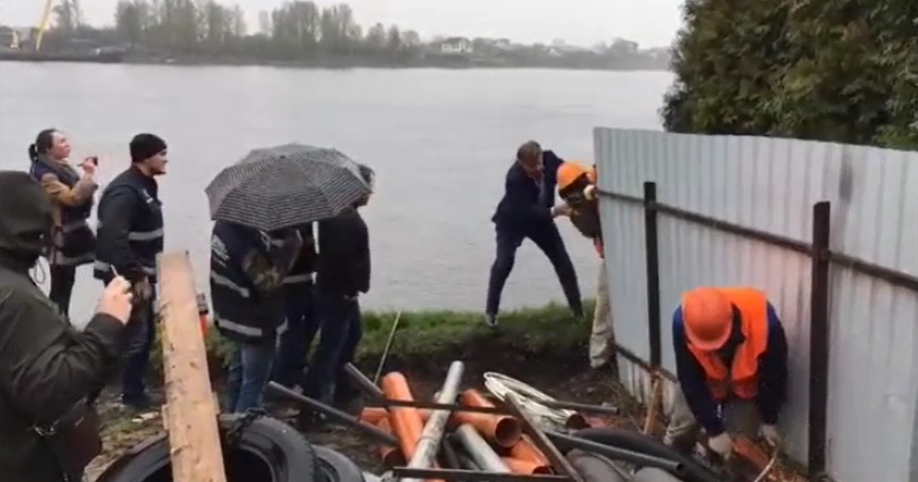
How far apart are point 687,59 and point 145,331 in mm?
5103

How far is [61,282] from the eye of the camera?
7836 millimetres

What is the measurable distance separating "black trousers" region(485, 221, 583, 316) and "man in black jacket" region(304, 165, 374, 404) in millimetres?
2000

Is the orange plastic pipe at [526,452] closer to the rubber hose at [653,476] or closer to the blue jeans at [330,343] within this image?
the rubber hose at [653,476]

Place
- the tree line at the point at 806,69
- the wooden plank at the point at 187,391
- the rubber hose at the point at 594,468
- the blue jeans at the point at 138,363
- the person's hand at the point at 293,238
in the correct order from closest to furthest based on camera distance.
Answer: the wooden plank at the point at 187,391 < the rubber hose at the point at 594,468 < the person's hand at the point at 293,238 < the tree line at the point at 806,69 < the blue jeans at the point at 138,363

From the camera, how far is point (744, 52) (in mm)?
8570

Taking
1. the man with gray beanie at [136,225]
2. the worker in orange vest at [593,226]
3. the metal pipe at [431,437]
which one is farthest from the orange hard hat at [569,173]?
the man with gray beanie at [136,225]

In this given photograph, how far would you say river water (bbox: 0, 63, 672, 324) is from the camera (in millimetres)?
14234

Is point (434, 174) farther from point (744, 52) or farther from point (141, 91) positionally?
point (744, 52)

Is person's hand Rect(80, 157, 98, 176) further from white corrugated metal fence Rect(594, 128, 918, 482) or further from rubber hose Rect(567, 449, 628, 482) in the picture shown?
rubber hose Rect(567, 449, 628, 482)

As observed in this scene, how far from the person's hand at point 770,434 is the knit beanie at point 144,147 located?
3.92 m

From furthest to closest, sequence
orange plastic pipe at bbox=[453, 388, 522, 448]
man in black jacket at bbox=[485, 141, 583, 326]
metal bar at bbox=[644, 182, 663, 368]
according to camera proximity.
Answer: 1. man in black jacket at bbox=[485, 141, 583, 326]
2. metal bar at bbox=[644, 182, 663, 368]
3. orange plastic pipe at bbox=[453, 388, 522, 448]

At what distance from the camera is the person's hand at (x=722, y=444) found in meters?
5.17

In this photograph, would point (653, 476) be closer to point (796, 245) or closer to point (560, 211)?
point (796, 245)

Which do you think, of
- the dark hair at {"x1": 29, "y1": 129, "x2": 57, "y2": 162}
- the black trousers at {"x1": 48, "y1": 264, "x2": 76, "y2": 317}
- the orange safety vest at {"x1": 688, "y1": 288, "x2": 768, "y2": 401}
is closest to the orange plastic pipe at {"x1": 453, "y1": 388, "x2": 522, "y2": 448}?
the orange safety vest at {"x1": 688, "y1": 288, "x2": 768, "y2": 401}
